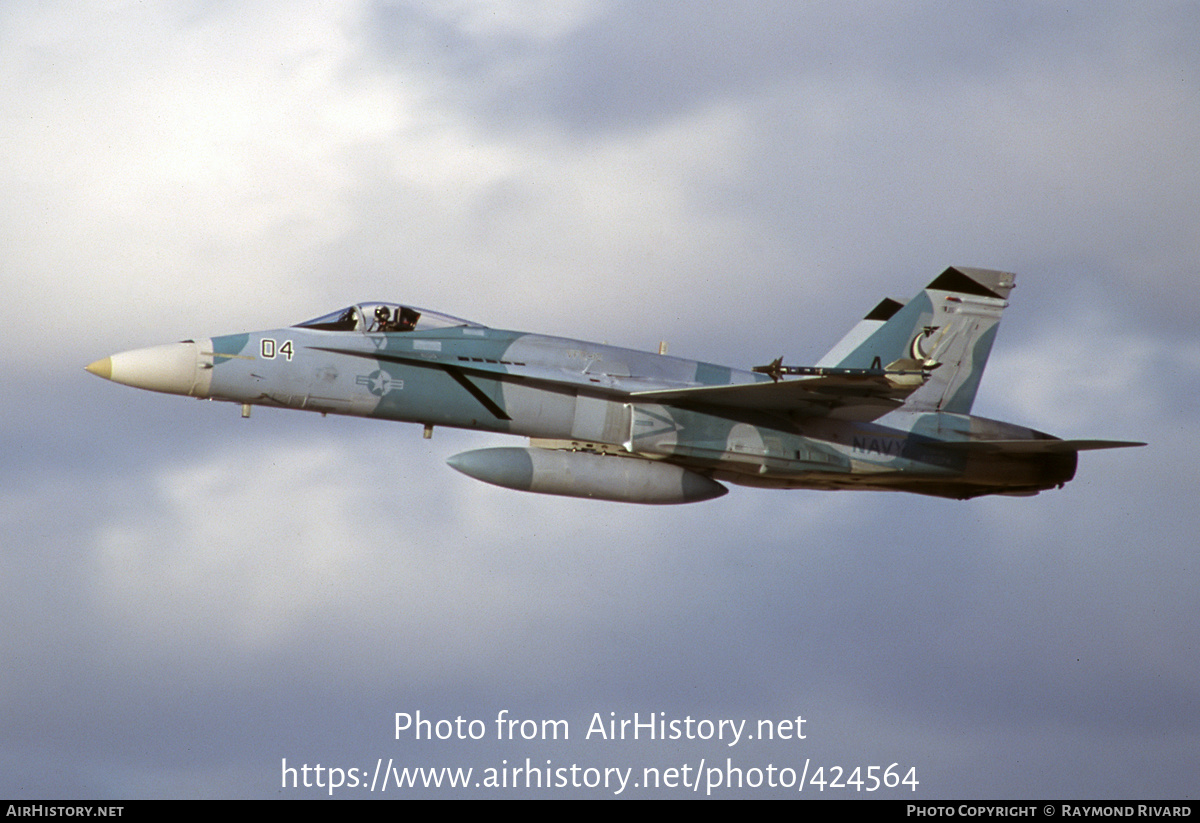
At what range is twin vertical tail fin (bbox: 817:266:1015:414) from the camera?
3177 centimetres

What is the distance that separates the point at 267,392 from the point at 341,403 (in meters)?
1.25

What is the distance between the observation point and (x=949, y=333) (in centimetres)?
3200

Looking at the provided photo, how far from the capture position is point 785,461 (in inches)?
1168

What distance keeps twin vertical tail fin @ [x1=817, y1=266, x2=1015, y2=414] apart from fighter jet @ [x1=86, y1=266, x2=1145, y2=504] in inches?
2.7

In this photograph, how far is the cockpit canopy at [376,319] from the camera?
27953mm

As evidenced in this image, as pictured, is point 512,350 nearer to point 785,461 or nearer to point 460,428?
point 460,428

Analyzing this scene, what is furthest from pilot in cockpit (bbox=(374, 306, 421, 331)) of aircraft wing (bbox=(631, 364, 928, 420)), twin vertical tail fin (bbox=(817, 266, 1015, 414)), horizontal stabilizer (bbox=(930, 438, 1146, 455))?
horizontal stabilizer (bbox=(930, 438, 1146, 455))

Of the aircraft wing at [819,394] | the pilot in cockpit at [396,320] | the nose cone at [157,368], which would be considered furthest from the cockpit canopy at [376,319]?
the aircraft wing at [819,394]

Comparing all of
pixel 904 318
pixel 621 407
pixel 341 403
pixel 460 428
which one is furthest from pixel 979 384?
pixel 341 403

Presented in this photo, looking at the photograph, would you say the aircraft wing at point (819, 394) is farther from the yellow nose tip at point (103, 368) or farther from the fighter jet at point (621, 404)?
the yellow nose tip at point (103, 368)

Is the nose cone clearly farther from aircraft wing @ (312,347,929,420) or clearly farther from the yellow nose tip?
aircraft wing @ (312,347,929,420)
